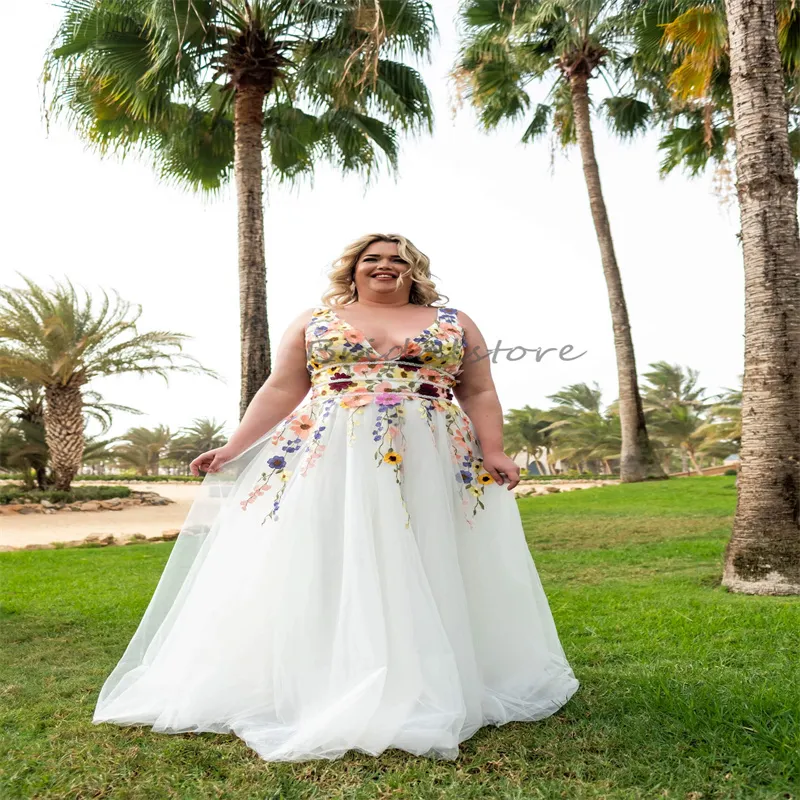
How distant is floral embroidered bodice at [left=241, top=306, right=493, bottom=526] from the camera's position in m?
2.94

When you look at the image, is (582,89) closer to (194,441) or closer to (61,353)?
(61,353)

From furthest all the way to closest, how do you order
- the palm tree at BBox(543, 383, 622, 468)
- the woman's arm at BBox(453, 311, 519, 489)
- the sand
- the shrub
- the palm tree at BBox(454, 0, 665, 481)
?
1. the palm tree at BBox(543, 383, 622, 468)
2. the shrub
3. the palm tree at BBox(454, 0, 665, 481)
4. the sand
5. the woman's arm at BBox(453, 311, 519, 489)

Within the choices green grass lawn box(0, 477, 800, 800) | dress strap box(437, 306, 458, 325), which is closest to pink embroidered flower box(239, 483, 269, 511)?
green grass lawn box(0, 477, 800, 800)

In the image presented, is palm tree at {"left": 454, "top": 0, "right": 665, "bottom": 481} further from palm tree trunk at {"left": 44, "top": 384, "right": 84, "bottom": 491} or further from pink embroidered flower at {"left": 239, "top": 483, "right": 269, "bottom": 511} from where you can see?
pink embroidered flower at {"left": 239, "top": 483, "right": 269, "bottom": 511}

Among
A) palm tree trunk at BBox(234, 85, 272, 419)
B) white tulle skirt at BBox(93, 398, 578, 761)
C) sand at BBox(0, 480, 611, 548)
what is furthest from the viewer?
sand at BBox(0, 480, 611, 548)

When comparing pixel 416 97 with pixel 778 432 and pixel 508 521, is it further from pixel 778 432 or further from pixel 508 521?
pixel 508 521

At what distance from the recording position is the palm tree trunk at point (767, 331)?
577 cm

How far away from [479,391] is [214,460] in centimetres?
116

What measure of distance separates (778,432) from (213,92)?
387 inches

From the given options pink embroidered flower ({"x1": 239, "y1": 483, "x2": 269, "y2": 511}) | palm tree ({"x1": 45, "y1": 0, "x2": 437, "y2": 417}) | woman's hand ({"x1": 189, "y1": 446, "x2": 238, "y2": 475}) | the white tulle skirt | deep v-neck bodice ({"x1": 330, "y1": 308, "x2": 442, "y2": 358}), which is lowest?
the white tulle skirt

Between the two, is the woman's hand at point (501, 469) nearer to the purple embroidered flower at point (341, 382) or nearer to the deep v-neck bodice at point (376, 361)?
the deep v-neck bodice at point (376, 361)

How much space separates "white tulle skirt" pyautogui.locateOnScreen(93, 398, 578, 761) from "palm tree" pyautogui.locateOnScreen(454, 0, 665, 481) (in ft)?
48.4

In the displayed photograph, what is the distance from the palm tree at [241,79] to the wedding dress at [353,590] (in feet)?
21.8

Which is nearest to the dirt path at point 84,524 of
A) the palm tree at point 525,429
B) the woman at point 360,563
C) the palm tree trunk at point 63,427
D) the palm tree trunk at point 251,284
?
the palm tree trunk at point 63,427
